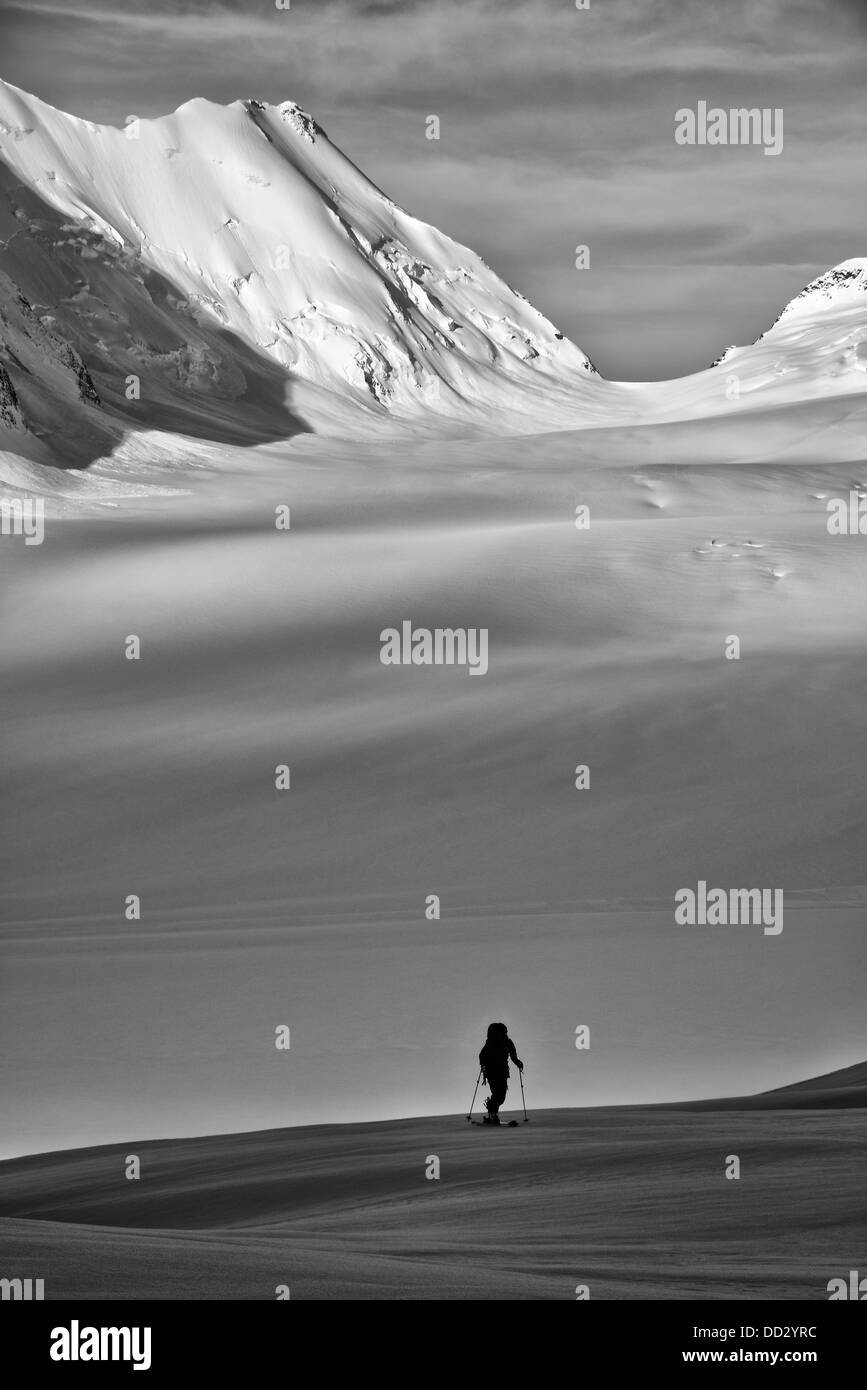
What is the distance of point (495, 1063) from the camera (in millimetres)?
7957

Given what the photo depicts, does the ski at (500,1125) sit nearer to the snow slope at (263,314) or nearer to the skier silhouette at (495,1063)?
the skier silhouette at (495,1063)

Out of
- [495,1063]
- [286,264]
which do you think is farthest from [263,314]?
[495,1063]

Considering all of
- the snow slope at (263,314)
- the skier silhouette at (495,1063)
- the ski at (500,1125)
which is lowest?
the ski at (500,1125)

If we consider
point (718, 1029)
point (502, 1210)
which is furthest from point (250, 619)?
point (502, 1210)

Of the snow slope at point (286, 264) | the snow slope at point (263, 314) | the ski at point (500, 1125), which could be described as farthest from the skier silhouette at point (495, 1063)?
the snow slope at point (286, 264)

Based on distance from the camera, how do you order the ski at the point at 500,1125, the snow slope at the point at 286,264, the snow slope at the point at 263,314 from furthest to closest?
the snow slope at the point at 286,264 < the snow slope at the point at 263,314 < the ski at the point at 500,1125

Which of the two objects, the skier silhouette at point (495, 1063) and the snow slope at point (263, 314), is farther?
the snow slope at point (263, 314)

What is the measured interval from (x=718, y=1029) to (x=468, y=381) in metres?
98.3

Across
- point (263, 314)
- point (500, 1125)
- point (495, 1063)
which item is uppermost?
point (263, 314)

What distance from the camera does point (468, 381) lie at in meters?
107

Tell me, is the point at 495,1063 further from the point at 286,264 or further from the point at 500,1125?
the point at 286,264

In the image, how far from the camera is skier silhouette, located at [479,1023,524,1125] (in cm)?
795

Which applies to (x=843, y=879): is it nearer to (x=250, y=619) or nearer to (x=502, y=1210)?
(x=502, y=1210)

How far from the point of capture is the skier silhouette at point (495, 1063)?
313 inches
